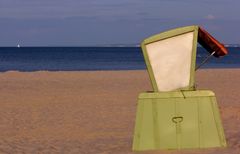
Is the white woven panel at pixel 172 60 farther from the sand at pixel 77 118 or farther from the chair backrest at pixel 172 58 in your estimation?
the sand at pixel 77 118

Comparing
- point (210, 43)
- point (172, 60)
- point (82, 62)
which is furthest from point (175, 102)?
point (82, 62)

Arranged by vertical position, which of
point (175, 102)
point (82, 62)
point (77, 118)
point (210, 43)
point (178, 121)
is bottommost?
point (178, 121)

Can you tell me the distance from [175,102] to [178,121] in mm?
243

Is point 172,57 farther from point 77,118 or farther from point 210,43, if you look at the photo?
point 77,118

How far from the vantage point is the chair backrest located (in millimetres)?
8172

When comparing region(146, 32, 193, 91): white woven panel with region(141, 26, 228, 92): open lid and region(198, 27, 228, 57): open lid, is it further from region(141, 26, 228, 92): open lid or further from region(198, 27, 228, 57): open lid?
region(198, 27, 228, 57): open lid

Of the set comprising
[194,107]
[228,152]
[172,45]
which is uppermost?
[172,45]

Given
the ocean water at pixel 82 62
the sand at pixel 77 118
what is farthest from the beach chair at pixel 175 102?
the ocean water at pixel 82 62

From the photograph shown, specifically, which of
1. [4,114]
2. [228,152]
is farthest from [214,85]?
[228,152]

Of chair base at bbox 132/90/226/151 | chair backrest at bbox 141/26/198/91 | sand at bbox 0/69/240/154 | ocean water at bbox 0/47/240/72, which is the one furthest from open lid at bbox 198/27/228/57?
ocean water at bbox 0/47/240/72

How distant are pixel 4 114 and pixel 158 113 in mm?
6520

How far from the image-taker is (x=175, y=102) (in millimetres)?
A: 8164

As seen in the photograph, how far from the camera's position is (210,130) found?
8258mm

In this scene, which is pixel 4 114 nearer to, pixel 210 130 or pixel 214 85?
pixel 210 130
